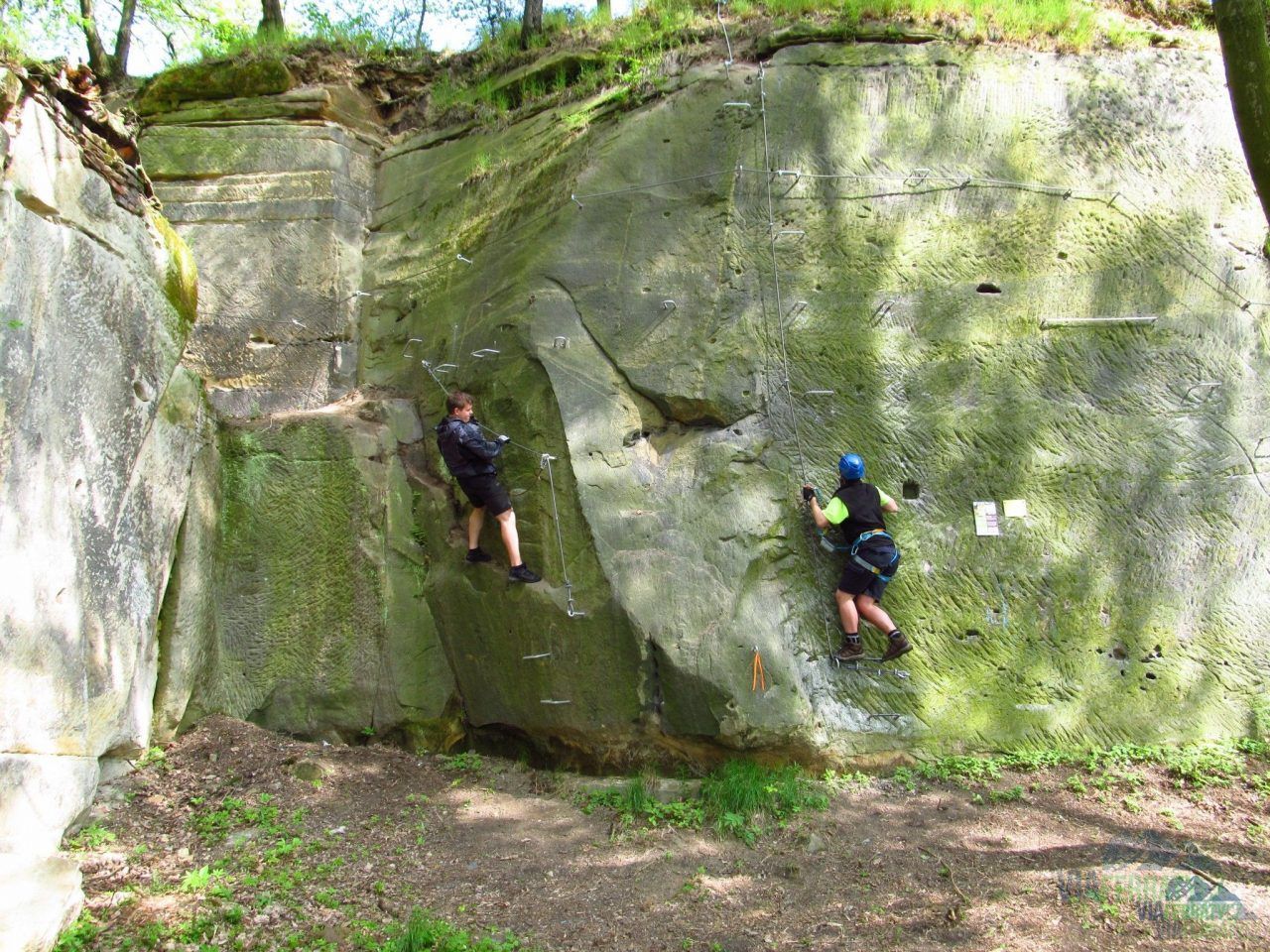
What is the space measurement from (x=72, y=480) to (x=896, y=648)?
5.42m

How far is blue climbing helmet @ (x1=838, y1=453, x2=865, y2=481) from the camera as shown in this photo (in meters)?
6.61

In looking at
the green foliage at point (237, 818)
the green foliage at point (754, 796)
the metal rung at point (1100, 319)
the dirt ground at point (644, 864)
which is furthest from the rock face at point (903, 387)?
the green foliage at point (237, 818)

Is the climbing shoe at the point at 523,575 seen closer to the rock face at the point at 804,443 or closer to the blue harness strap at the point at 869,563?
the rock face at the point at 804,443

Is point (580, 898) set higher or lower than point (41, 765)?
lower

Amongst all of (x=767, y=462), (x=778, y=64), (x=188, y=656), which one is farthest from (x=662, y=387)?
(x=188, y=656)

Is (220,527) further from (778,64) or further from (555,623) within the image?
(778,64)

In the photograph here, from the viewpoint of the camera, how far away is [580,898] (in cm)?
532

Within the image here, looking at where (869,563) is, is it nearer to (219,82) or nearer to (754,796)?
(754,796)

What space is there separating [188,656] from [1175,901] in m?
6.51

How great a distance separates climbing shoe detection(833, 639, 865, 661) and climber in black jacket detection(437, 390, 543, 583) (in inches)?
87.2

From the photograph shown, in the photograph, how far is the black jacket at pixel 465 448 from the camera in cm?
688

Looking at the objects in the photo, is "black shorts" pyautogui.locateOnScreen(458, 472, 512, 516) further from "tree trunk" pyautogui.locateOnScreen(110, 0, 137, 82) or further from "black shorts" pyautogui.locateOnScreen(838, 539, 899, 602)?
"tree trunk" pyautogui.locateOnScreen(110, 0, 137, 82)

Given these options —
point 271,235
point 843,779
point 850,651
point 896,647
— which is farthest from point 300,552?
point 896,647

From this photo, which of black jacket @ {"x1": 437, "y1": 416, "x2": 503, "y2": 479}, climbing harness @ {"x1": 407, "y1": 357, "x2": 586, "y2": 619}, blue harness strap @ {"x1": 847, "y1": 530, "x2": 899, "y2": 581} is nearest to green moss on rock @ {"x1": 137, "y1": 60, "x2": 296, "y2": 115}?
climbing harness @ {"x1": 407, "y1": 357, "x2": 586, "y2": 619}
